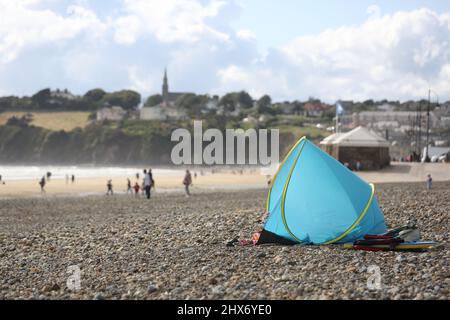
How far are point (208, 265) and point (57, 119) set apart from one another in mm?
138665

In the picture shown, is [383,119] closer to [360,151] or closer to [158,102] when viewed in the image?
[158,102]

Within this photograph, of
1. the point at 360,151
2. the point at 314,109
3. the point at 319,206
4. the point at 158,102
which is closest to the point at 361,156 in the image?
the point at 360,151

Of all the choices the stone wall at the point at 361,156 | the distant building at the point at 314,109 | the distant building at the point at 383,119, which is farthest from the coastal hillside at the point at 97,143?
the stone wall at the point at 361,156

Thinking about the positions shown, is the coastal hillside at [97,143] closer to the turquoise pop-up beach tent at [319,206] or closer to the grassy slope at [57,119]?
the grassy slope at [57,119]

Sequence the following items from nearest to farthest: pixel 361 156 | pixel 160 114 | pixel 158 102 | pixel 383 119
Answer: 1. pixel 361 156
2. pixel 383 119
3. pixel 160 114
4. pixel 158 102

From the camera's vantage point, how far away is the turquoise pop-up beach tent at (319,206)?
9.77 metres

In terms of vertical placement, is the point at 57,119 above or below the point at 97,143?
above

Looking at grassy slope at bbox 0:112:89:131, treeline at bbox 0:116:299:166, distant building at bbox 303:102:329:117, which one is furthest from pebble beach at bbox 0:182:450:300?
distant building at bbox 303:102:329:117

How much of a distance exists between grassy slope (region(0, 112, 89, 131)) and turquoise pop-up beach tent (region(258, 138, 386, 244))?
12465 cm

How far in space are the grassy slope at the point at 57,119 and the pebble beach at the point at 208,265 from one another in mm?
122112

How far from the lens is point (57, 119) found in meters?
143
